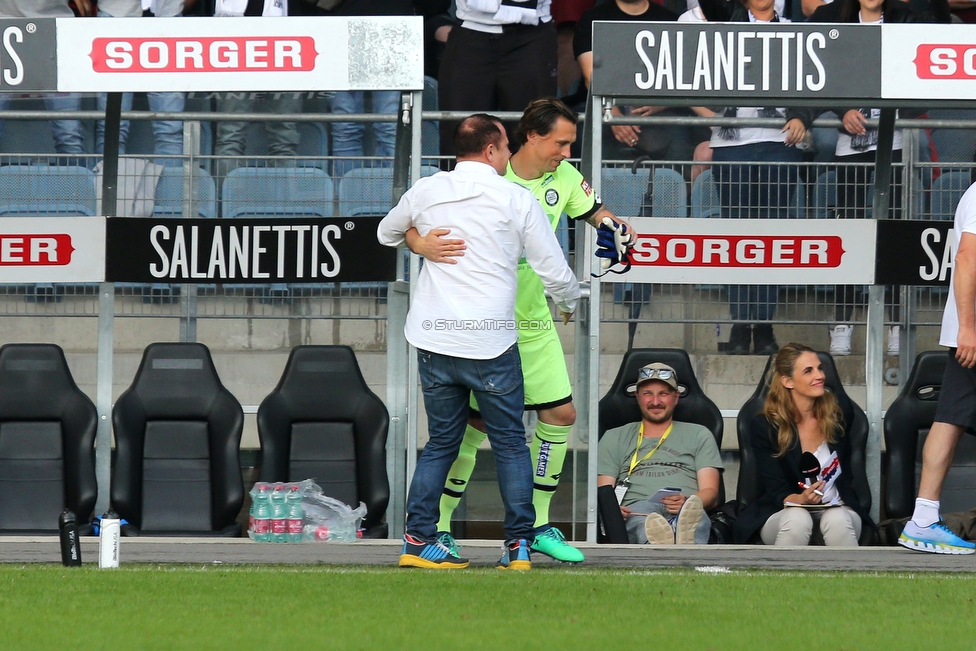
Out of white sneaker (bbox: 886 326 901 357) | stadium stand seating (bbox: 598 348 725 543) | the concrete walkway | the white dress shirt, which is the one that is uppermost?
the white dress shirt

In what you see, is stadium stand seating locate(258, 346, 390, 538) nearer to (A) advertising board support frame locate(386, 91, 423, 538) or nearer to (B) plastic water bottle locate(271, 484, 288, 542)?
(A) advertising board support frame locate(386, 91, 423, 538)

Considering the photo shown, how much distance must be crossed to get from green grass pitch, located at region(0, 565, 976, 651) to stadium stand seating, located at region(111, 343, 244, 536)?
2.17 metres

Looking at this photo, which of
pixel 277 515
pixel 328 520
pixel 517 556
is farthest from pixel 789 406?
pixel 277 515

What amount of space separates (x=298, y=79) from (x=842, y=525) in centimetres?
360

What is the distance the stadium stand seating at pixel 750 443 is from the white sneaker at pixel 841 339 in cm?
42

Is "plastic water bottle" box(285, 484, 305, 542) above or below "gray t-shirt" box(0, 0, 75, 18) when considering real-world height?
below

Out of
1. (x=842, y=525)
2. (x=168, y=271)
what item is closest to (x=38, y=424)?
(x=168, y=271)

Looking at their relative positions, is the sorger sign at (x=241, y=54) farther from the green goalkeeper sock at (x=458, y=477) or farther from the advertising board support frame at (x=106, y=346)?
the green goalkeeper sock at (x=458, y=477)

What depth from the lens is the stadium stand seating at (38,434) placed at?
7.84 metres

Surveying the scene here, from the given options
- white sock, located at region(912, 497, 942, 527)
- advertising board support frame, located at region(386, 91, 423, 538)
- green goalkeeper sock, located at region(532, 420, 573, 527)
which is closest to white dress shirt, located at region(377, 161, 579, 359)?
green goalkeeper sock, located at region(532, 420, 573, 527)

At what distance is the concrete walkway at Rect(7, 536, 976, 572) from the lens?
591 centimetres

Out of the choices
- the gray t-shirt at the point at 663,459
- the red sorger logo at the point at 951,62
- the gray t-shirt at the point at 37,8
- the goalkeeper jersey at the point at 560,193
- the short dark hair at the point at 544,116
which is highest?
the gray t-shirt at the point at 37,8

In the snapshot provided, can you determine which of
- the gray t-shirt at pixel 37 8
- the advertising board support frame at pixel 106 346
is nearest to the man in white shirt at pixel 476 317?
the advertising board support frame at pixel 106 346

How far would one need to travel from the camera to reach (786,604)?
15.6 feet
